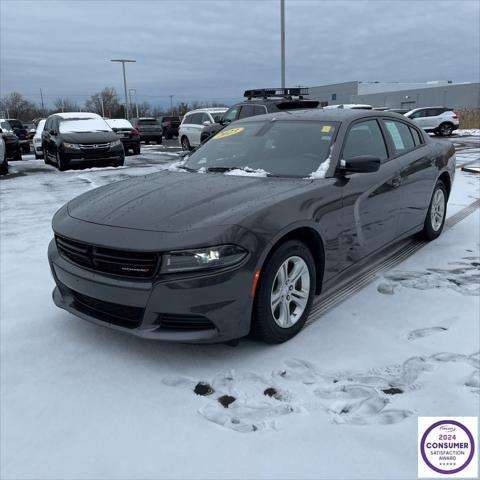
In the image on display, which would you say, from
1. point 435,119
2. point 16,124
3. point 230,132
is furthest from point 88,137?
point 435,119

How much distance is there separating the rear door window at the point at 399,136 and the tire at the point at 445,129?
24.1 metres

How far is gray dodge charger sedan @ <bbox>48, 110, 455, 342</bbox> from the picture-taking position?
2.86 meters

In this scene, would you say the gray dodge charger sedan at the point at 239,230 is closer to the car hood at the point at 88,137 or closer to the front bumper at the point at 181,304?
the front bumper at the point at 181,304

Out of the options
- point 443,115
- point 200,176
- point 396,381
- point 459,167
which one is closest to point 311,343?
point 396,381

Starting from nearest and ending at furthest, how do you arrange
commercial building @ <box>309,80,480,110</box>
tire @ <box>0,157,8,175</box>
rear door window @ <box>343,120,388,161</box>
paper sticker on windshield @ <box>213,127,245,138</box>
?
rear door window @ <box>343,120,388,161</box>, paper sticker on windshield @ <box>213,127,245,138</box>, tire @ <box>0,157,8,175</box>, commercial building @ <box>309,80,480,110</box>

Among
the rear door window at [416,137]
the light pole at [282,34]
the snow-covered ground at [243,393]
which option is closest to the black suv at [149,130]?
the light pole at [282,34]

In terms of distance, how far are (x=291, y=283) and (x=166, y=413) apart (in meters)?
1.17

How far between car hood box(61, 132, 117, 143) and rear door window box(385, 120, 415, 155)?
32.7 ft

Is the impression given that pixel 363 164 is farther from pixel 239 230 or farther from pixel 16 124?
pixel 16 124

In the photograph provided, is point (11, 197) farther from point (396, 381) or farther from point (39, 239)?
point (396, 381)

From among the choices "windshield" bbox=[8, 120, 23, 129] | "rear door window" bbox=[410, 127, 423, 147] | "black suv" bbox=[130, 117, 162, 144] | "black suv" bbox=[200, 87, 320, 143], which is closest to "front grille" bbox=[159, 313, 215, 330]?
"rear door window" bbox=[410, 127, 423, 147]

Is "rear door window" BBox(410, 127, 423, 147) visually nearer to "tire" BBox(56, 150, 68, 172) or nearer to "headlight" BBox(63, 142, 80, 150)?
"headlight" BBox(63, 142, 80, 150)

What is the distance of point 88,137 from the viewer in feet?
44.0

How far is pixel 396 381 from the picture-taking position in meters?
2.86
